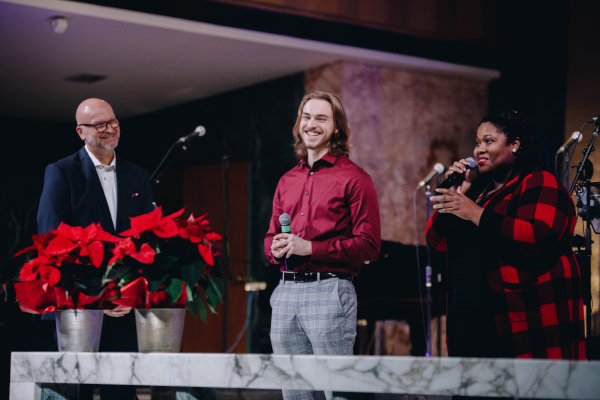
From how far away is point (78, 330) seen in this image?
2.20 m

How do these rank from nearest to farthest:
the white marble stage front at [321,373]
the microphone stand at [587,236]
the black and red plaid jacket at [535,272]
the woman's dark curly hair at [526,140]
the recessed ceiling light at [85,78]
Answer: the white marble stage front at [321,373] < the black and red plaid jacket at [535,272] < the woman's dark curly hair at [526,140] < the microphone stand at [587,236] < the recessed ceiling light at [85,78]

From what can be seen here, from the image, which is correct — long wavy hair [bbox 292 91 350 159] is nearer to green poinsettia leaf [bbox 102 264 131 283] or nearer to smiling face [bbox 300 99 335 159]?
smiling face [bbox 300 99 335 159]

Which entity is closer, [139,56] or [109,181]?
[109,181]

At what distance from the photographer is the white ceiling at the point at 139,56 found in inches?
236

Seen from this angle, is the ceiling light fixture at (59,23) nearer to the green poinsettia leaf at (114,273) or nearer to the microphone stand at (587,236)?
the microphone stand at (587,236)

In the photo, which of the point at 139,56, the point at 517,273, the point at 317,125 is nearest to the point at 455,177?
the point at 517,273

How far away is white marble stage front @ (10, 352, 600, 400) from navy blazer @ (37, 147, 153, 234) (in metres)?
1.22

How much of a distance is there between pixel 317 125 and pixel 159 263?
108 centimetres

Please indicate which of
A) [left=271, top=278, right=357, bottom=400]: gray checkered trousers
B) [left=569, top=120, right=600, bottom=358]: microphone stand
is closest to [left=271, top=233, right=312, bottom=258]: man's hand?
[left=271, top=278, right=357, bottom=400]: gray checkered trousers

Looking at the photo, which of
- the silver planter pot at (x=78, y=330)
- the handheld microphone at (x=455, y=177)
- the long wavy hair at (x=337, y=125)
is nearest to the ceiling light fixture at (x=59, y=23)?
the long wavy hair at (x=337, y=125)

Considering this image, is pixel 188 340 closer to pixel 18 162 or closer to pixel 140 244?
pixel 18 162

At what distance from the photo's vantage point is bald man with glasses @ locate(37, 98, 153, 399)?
329cm

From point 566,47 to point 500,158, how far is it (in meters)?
4.15

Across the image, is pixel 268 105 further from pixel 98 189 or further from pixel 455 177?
pixel 455 177
